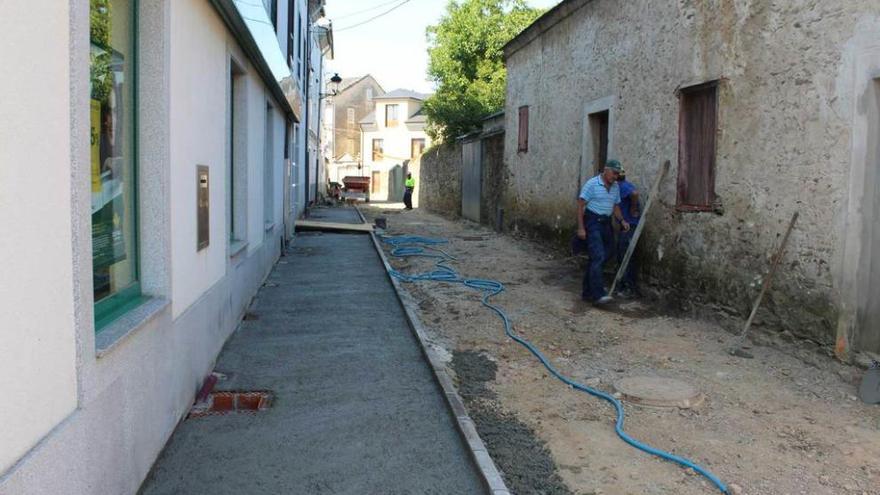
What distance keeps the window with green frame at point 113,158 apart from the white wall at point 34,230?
2.52 feet

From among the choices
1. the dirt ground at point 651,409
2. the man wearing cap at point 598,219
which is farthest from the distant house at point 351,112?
the dirt ground at point 651,409

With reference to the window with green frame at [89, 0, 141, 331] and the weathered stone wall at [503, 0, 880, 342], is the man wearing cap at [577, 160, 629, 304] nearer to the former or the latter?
the weathered stone wall at [503, 0, 880, 342]

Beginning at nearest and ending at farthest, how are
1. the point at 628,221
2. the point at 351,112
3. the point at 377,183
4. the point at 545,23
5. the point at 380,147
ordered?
1. the point at 628,221
2. the point at 545,23
3. the point at 377,183
4. the point at 380,147
5. the point at 351,112

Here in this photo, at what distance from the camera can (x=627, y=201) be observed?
885 cm

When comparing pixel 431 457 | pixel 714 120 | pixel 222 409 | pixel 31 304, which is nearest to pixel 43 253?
pixel 31 304

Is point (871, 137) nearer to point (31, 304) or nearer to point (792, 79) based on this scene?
point (792, 79)

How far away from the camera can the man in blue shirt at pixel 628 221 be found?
8.76 metres

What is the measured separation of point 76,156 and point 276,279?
25.4ft

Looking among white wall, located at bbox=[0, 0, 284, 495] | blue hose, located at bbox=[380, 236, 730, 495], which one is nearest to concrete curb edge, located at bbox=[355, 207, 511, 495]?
blue hose, located at bbox=[380, 236, 730, 495]

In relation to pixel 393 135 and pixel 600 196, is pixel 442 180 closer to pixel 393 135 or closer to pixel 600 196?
pixel 600 196

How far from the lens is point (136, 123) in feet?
12.7

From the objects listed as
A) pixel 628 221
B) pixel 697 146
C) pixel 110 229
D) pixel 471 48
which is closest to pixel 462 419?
pixel 110 229

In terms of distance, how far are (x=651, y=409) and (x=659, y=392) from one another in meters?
0.23

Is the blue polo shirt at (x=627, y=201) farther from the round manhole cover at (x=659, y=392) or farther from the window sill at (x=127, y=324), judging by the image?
the window sill at (x=127, y=324)
